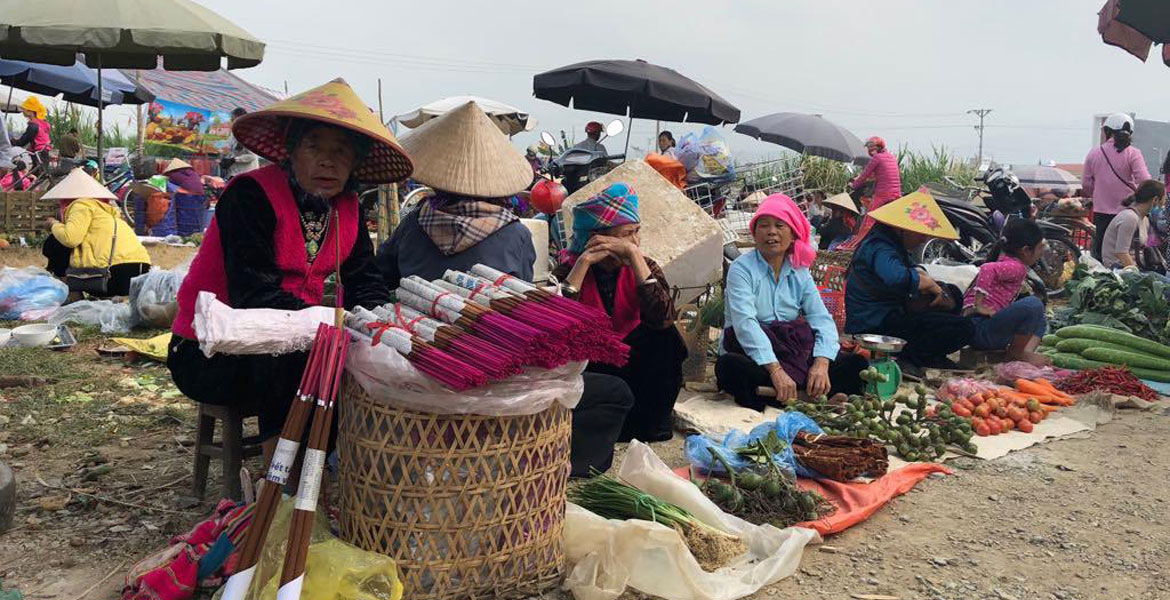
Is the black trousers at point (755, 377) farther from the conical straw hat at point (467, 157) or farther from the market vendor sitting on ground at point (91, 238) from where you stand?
the market vendor sitting on ground at point (91, 238)

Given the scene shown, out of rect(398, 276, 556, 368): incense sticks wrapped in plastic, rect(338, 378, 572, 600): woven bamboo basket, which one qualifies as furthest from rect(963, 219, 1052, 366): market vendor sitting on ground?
rect(398, 276, 556, 368): incense sticks wrapped in plastic

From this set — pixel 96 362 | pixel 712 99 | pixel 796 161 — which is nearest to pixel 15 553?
pixel 96 362

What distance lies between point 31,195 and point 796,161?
12.2 meters

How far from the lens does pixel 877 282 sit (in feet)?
18.9

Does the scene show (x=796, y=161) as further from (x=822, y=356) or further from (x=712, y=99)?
(x=822, y=356)

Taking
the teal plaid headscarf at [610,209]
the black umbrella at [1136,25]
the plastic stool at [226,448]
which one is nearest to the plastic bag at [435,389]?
the plastic stool at [226,448]

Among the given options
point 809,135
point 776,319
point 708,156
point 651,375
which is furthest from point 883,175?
point 651,375

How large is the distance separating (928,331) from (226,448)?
14.6 feet

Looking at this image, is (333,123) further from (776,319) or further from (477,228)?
(776,319)

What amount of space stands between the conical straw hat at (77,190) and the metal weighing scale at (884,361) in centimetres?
557

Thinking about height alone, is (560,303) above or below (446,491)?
above

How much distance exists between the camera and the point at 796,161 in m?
16.7

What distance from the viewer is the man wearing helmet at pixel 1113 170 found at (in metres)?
9.01

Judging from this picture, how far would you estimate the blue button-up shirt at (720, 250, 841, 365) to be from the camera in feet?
15.1
